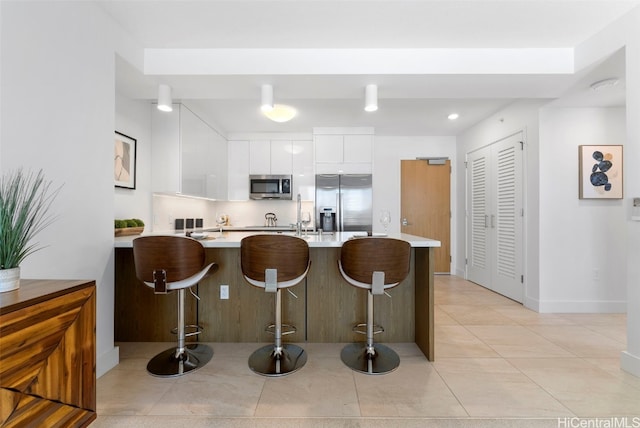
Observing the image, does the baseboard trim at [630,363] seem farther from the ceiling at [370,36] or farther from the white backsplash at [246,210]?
the white backsplash at [246,210]

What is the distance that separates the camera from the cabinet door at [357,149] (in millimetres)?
4562

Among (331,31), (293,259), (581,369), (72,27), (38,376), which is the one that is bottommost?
(581,369)

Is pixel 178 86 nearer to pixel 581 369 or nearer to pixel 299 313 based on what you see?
pixel 299 313

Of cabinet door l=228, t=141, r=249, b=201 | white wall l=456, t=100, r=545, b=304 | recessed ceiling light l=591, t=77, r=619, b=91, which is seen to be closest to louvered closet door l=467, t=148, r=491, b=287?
white wall l=456, t=100, r=545, b=304

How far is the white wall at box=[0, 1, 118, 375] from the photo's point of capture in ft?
4.72

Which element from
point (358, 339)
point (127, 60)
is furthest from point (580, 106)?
point (127, 60)

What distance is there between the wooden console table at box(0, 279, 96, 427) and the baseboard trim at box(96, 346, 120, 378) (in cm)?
96

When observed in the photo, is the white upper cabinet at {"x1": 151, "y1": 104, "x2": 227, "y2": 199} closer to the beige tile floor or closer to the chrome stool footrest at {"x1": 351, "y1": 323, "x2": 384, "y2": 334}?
the beige tile floor

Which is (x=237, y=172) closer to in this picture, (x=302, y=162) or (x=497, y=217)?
(x=302, y=162)

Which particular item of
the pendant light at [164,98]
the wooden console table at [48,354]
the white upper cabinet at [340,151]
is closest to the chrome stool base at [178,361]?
the wooden console table at [48,354]

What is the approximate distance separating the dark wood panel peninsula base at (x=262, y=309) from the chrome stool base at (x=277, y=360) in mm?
182

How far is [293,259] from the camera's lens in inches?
75.3

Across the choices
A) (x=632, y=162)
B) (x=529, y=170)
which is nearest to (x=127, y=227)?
(x=632, y=162)

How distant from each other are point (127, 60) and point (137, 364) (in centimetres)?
227
